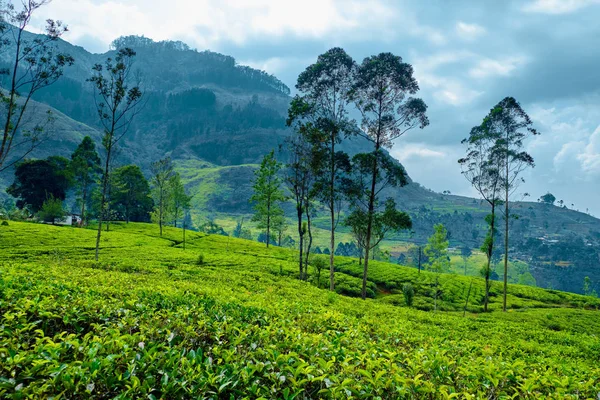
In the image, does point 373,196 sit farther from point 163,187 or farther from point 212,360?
point 163,187

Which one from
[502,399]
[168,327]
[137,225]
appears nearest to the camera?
[502,399]

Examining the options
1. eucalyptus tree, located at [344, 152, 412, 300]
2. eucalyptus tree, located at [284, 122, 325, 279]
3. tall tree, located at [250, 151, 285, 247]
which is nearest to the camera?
eucalyptus tree, located at [344, 152, 412, 300]

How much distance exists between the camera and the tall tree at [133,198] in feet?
283

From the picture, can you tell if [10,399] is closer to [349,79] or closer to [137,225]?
[349,79]

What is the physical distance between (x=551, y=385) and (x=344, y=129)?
28.0 metres

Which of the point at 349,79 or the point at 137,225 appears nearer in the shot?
the point at 349,79

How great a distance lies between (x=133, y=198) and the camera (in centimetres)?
8981

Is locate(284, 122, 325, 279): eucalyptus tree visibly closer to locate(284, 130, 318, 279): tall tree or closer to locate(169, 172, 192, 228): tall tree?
locate(284, 130, 318, 279): tall tree

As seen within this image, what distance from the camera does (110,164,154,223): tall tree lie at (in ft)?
283

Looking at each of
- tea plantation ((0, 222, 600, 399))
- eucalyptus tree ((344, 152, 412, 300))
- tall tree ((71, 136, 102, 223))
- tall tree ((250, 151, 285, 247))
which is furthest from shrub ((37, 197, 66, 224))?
tea plantation ((0, 222, 600, 399))

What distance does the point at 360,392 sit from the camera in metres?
4.10

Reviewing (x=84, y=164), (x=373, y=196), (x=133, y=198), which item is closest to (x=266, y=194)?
(x=373, y=196)

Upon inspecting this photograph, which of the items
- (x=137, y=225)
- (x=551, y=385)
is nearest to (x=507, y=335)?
(x=551, y=385)

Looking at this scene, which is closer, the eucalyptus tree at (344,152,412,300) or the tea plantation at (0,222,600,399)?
the tea plantation at (0,222,600,399)
